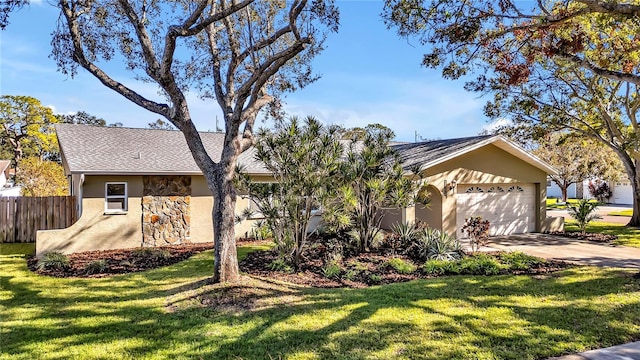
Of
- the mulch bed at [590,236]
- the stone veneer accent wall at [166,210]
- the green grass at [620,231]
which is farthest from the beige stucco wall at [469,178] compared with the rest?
the stone veneer accent wall at [166,210]

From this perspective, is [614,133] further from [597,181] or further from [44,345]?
[597,181]

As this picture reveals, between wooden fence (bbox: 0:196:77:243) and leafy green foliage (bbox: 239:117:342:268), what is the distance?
33.4ft

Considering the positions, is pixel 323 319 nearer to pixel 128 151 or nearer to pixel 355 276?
pixel 355 276

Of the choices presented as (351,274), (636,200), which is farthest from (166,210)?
(636,200)

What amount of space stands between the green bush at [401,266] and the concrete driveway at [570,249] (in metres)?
4.83

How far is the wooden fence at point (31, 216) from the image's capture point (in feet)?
50.5

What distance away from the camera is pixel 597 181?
39688mm

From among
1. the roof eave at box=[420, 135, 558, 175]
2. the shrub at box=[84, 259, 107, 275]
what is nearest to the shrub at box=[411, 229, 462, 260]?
the roof eave at box=[420, 135, 558, 175]

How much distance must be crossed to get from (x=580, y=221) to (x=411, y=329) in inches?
630

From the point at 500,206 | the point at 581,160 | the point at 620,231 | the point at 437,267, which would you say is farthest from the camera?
the point at 581,160

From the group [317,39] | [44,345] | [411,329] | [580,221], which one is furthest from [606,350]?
[580,221]

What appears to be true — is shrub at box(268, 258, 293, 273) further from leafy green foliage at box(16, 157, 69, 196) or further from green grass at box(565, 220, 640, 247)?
leafy green foliage at box(16, 157, 69, 196)

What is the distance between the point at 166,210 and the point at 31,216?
5.88 meters

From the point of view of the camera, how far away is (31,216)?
15.5 meters
